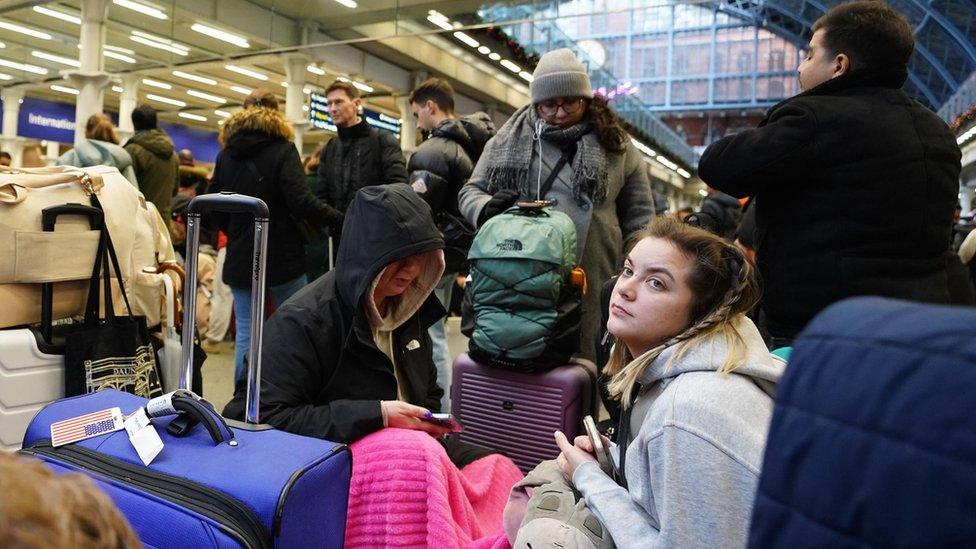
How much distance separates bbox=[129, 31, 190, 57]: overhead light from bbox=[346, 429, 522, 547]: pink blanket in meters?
9.61

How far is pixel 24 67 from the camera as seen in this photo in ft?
48.6

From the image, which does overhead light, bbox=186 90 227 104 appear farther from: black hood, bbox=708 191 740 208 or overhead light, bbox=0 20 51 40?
black hood, bbox=708 191 740 208

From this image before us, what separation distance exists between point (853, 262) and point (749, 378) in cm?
92

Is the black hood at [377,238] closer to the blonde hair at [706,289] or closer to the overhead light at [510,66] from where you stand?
the blonde hair at [706,289]

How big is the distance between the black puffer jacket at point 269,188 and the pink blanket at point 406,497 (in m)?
2.25

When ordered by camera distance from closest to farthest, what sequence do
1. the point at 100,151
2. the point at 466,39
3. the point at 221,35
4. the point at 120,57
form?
1. the point at 100,151
2. the point at 466,39
3. the point at 221,35
4. the point at 120,57

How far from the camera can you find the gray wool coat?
10.1ft

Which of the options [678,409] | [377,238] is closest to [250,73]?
[377,238]

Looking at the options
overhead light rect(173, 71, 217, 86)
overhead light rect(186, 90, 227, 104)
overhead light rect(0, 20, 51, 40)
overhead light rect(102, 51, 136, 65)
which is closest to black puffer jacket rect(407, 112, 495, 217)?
overhead light rect(102, 51, 136, 65)

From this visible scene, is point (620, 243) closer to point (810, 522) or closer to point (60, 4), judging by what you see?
point (810, 522)

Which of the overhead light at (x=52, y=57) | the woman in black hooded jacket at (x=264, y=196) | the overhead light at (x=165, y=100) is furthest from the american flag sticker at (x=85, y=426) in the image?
the overhead light at (x=165, y=100)

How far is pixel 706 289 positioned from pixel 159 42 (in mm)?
10409

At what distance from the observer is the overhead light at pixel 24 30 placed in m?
12.2

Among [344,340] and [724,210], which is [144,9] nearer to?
[724,210]
